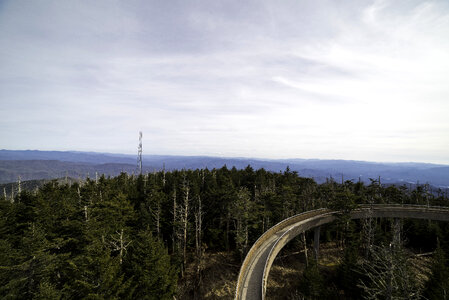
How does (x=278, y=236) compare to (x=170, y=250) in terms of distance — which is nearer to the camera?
(x=278, y=236)

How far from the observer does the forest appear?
1662 centimetres

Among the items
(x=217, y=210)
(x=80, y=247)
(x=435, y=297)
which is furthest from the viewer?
(x=217, y=210)

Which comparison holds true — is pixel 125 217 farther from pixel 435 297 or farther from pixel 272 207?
pixel 435 297

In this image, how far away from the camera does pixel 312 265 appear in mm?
23844

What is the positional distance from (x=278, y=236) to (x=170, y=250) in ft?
71.0

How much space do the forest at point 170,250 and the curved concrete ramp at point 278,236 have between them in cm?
259

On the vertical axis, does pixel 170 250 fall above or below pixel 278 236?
below

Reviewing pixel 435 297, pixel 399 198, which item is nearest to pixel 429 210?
pixel 399 198

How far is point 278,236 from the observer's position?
31547 millimetres

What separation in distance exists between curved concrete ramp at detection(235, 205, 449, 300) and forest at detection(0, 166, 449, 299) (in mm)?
2594

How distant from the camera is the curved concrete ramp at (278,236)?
21523 mm

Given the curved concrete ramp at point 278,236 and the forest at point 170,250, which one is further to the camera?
the curved concrete ramp at point 278,236

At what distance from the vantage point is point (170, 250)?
38844 millimetres

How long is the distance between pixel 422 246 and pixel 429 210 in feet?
26.5
